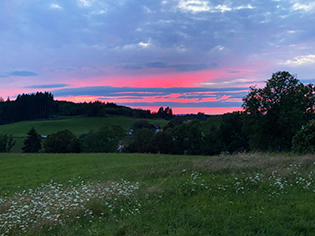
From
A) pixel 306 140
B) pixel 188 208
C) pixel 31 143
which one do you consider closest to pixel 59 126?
pixel 31 143

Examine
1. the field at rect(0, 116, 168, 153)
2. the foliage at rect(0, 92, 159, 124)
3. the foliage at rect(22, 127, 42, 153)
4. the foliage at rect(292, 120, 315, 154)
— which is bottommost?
the foliage at rect(22, 127, 42, 153)

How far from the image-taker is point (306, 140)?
55.1ft

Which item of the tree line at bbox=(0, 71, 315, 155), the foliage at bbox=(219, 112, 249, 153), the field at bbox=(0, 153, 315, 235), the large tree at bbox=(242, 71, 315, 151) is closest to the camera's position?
the field at bbox=(0, 153, 315, 235)

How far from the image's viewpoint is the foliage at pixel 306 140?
16.5 metres

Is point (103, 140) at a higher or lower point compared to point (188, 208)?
lower

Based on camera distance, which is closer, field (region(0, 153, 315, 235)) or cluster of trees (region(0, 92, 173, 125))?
field (region(0, 153, 315, 235))

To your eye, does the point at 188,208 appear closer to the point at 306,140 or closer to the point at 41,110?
the point at 306,140

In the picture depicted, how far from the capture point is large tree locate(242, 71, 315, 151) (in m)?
34.5

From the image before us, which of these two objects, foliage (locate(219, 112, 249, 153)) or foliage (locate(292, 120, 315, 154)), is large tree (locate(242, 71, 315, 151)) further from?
foliage (locate(292, 120, 315, 154))

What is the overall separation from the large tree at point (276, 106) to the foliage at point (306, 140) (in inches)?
700

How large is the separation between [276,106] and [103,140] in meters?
44.0

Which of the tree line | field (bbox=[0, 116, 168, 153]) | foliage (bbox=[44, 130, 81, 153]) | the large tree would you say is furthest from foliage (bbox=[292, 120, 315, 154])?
field (bbox=[0, 116, 168, 153])

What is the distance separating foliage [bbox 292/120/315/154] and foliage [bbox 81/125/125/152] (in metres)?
50.6

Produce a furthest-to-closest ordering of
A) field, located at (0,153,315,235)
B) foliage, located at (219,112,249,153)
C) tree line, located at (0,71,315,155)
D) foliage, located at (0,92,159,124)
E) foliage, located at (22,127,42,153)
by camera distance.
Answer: foliage, located at (0,92,159,124), foliage, located at (22,127,42,153), foliage, located at (219,112,249,153), tree line, located at (0,71,315,155), field, located at (0,153,315,235)
